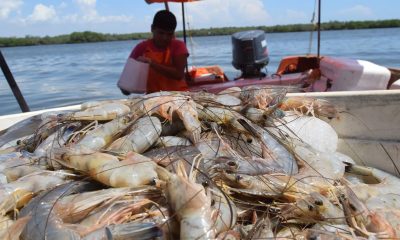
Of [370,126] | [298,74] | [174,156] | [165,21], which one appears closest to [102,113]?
[174,156]

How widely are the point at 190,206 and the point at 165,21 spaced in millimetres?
4844

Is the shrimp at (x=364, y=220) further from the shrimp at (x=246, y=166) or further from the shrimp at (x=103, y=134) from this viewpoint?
the shrimp at (x=103, y=134)

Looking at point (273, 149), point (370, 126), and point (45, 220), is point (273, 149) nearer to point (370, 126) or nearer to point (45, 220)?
point (370, 126)

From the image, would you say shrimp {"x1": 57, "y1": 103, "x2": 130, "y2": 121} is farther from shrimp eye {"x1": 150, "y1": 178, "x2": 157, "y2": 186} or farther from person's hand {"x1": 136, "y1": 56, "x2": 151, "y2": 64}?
person's hand {"x1": 136, "y1": 56, "x2": 151, "y2": 64}

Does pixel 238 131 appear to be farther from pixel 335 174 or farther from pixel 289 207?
pixel 289 207

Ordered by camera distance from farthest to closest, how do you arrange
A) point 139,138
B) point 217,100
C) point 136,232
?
point 217,100 → point 139,138 → point 136,232

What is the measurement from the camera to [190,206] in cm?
201

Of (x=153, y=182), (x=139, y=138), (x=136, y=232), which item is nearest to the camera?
→ (x=136, y=232)

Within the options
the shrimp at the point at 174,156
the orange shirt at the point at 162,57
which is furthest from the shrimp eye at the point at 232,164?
the orange shirt at the point at 162,57

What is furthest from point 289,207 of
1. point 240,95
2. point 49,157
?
Answer: point 240,95

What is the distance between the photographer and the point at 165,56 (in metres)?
6.77

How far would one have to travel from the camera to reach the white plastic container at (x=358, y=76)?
588 cm

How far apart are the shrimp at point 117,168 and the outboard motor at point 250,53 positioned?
622cm

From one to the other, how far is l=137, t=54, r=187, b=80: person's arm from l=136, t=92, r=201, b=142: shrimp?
299 centimetres
